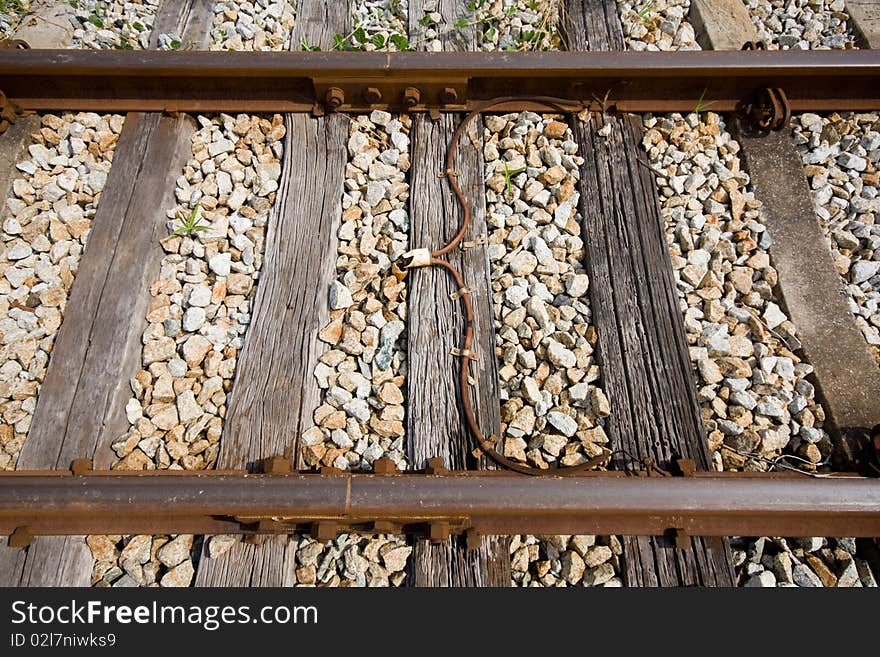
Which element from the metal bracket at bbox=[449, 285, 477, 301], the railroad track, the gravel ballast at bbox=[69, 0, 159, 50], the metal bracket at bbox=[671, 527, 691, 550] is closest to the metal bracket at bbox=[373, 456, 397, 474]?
the railroad track

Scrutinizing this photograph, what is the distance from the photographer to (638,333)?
2518mm

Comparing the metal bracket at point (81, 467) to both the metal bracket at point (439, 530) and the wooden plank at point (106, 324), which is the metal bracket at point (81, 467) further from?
the metal bracket at point (439, 530)

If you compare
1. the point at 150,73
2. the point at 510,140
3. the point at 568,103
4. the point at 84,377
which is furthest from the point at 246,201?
the point at 568,103

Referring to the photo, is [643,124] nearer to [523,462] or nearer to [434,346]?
[434,346]

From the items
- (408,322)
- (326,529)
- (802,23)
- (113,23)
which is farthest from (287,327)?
(802,23)

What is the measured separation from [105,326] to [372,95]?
1.73 meters

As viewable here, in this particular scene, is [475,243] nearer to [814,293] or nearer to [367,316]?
[367,316]

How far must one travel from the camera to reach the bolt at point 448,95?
2994mm

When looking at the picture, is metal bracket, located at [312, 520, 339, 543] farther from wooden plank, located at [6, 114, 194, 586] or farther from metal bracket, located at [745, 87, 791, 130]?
metal bracket, located at [745, 87, 791, 130]

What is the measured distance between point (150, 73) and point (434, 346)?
2.06 meters

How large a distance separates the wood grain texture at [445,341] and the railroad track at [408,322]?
→ 0.01m

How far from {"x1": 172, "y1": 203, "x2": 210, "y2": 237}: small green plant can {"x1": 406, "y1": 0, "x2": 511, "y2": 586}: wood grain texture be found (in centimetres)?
104

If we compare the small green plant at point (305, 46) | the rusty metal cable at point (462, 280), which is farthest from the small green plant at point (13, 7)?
the rusty metal cable at point (462, 280)

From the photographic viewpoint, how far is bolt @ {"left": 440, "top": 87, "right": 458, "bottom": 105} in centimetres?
299
